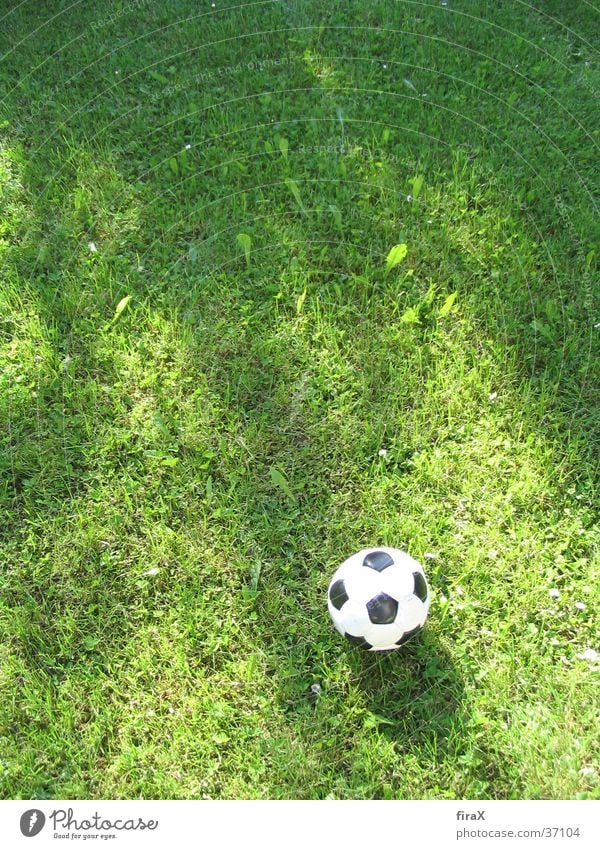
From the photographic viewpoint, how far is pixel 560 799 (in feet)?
7.82

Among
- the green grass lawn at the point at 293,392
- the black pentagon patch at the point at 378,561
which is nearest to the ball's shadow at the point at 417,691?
the green grass lawn at the point at 293,392

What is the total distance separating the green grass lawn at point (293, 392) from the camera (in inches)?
100

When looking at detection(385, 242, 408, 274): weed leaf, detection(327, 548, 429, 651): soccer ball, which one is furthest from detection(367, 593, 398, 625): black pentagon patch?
detection(385, 242, 408, 274): weed leaf

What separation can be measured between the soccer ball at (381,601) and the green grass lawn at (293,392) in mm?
157

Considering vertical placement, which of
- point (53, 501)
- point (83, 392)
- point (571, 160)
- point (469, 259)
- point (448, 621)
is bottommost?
point (448, 621)

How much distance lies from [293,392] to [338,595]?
1.06 meters

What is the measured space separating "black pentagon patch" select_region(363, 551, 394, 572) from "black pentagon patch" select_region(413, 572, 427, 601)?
0.10 meters

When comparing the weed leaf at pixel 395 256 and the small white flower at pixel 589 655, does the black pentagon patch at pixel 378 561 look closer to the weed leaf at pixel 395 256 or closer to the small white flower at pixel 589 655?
the small white flower at pixel 589 655

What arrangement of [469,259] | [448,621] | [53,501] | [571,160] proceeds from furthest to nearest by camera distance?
[571,160]
[469,259]
[53,501]
[448,621]

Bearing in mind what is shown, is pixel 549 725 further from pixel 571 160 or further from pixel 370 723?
pixel 571 160

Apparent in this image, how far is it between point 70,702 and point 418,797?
1.20 meters

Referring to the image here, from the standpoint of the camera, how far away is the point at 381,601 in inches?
99.0
